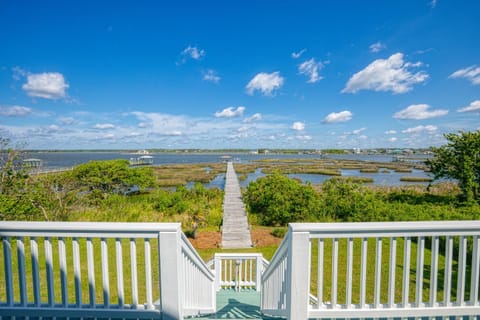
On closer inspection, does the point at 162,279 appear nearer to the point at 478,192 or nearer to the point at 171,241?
the point at 171,241

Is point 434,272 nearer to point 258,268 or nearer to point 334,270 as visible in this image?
point 334,270

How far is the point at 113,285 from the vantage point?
14.7ft

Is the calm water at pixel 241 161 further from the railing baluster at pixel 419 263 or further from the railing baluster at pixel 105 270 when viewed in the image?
the railing baluster at pixel 419 263

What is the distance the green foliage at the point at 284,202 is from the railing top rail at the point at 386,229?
8558mm

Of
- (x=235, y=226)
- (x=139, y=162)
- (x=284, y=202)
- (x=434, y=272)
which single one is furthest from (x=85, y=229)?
(x=139, y=162)

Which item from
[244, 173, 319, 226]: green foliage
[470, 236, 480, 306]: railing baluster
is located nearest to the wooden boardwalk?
[244, 173, 319, 226]: green foliage

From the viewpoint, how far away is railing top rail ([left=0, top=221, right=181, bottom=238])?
1703 mm

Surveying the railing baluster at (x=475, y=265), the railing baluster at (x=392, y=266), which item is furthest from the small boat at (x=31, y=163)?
the railing baluster at (x=475, y=265)

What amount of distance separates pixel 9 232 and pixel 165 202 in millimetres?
10842

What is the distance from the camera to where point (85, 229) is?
5.59 feet

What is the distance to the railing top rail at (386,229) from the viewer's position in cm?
169

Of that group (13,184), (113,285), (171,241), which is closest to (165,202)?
(13,184)

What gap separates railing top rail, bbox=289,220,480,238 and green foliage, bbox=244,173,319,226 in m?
8.56

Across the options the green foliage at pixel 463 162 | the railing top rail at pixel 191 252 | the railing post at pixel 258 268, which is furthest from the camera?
the green foliage at pixel 463 162
